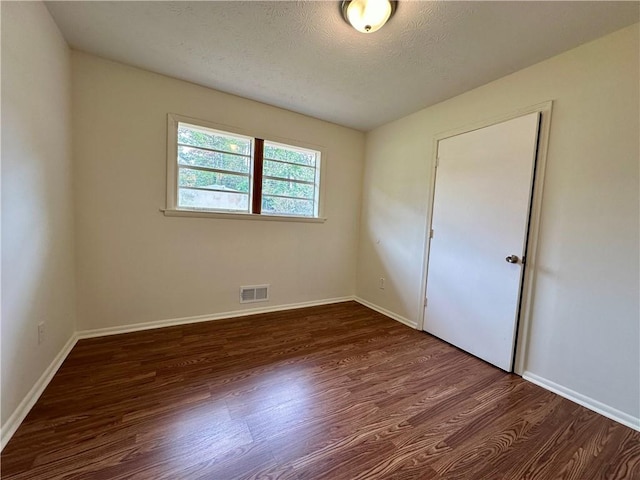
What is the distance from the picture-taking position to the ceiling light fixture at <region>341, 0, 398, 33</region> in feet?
4.92

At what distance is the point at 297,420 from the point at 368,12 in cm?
242

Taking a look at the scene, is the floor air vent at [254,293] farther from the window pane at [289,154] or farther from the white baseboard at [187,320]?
the window pane at [289,154]

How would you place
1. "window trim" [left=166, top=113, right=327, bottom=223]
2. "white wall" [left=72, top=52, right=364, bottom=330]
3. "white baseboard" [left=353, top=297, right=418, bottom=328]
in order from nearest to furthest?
"white wall" [left=72, top=52, right=364, bottom=330], "window trim" [left=166, top=113, right=327, bottom=223], "white baseboard" [left=353, top=297, right=418, bottom=328]

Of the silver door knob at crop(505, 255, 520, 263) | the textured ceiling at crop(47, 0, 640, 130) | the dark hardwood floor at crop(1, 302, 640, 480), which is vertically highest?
the textured ceiling at crop(47, 0, 640, 130)

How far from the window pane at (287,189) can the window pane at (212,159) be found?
0.29 m

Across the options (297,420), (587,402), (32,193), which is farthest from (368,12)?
(587,402)

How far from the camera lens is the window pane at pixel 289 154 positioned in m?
3.08

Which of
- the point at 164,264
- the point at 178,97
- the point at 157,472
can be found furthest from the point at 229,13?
the point at 157,472

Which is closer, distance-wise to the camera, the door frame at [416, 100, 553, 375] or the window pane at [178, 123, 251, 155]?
the door frame at [416, 100, 553, 375]

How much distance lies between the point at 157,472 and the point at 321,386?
0.99 meters

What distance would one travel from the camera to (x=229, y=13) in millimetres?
1651

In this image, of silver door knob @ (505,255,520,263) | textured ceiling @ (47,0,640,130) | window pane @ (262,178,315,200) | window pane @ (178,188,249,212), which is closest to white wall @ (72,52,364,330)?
window pane @ (178,188,249,212)

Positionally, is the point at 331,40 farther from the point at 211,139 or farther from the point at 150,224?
the point at 150,224

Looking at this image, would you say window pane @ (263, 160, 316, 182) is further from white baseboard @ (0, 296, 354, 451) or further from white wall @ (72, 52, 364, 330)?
white baseboard @ (0, 296, 354, 451)
